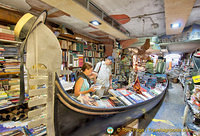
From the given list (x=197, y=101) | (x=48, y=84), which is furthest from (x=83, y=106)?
(x=197, y=101)

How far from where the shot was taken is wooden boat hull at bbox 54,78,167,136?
1047mm

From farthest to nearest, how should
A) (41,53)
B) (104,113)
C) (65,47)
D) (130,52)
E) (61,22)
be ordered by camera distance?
(130,52) < (65,47) < (61,22) < (104,113) < (41,53)

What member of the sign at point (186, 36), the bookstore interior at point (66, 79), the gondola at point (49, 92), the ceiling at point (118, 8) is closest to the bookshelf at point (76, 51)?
the bookstore interior at point (66, 79)

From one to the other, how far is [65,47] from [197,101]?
3.78 meters

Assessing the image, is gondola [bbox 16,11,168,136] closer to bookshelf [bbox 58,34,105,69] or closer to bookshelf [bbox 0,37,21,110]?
bookshelf [bbox 0,37,21,110]

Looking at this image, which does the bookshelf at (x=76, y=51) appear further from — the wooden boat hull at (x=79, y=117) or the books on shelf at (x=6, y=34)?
the wooden boat hull at (x=79, y=117)

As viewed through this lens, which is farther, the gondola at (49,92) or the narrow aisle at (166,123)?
the narrow aisle at (166,123)

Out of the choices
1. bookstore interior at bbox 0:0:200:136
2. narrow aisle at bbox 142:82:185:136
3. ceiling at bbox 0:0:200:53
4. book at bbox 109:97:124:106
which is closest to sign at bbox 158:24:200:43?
bookstore interior at bbox 0:0:200:136

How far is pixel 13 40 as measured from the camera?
7.32 feet

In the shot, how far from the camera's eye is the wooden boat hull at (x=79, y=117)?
1.05m

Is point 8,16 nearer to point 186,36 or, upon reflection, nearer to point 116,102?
point 116,102

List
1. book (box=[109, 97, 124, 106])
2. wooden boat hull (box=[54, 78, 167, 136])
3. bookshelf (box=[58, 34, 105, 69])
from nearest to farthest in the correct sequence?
wooden boat hull (box=[54, 78, 167, 136]) → book (box=[109, 97, 124, 106]) → bookshelf (box=[58, 34, 105, 69])

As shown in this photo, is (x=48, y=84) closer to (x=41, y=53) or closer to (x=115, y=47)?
(x=41, y=53)

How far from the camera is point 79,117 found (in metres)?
1.21
